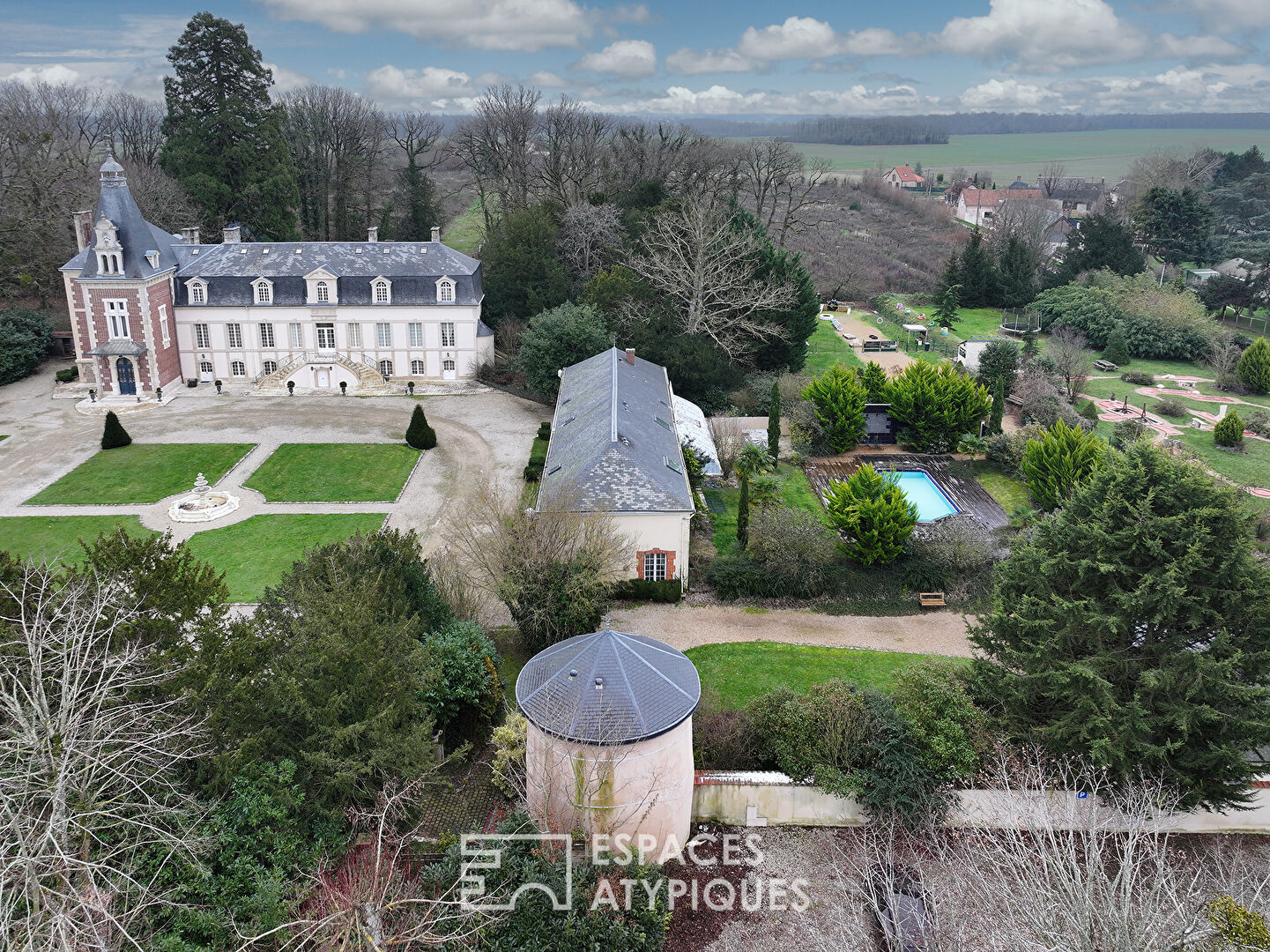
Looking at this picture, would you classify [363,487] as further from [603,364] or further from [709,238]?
[709,238]

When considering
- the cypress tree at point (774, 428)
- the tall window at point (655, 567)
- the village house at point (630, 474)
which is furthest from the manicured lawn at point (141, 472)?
the cypress tree at point (774, 428)

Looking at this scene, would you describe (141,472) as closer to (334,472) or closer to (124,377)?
(334,472)

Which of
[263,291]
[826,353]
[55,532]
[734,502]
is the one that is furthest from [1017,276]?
[55,532]

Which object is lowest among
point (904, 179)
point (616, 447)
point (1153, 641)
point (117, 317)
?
point (1153, 641)

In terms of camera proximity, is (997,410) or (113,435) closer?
(113,435)

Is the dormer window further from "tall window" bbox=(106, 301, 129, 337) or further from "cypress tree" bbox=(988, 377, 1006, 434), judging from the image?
"cypress tree" bbox=(988, 377, 1006, 434)

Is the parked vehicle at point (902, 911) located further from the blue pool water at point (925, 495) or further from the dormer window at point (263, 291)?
the dormer window at point (263, 291)
